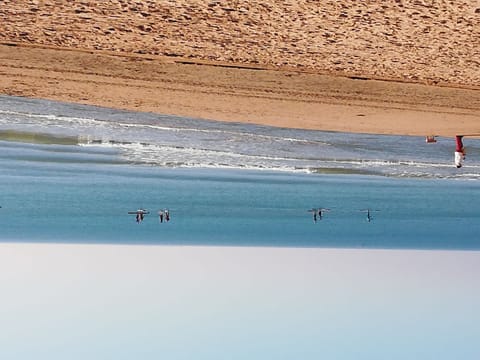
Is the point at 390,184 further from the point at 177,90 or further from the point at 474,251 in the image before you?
the point at 177,90

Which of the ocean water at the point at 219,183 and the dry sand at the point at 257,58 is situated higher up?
the dry sand at the point at 257,58

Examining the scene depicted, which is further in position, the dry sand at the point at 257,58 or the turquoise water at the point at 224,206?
the turquoise water at the point at 224,206

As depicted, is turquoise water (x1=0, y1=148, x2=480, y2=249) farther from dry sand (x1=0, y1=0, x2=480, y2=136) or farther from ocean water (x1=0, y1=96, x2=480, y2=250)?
dry sand (x1=0, y1=0, x2=480, y2=136)

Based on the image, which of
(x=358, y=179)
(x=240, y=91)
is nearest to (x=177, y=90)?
(x=240, y=91)

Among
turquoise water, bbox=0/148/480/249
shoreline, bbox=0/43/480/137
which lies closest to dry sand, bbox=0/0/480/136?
shoreline, bbox=0/43/480/137

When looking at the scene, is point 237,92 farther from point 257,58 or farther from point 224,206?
point 224,206

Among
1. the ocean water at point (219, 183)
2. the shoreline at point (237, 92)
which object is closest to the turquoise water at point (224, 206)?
the ocean water at point (219, 183)

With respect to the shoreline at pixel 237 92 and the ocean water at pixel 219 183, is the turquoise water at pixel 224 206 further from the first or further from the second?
the shoreline at pixel 237 92
